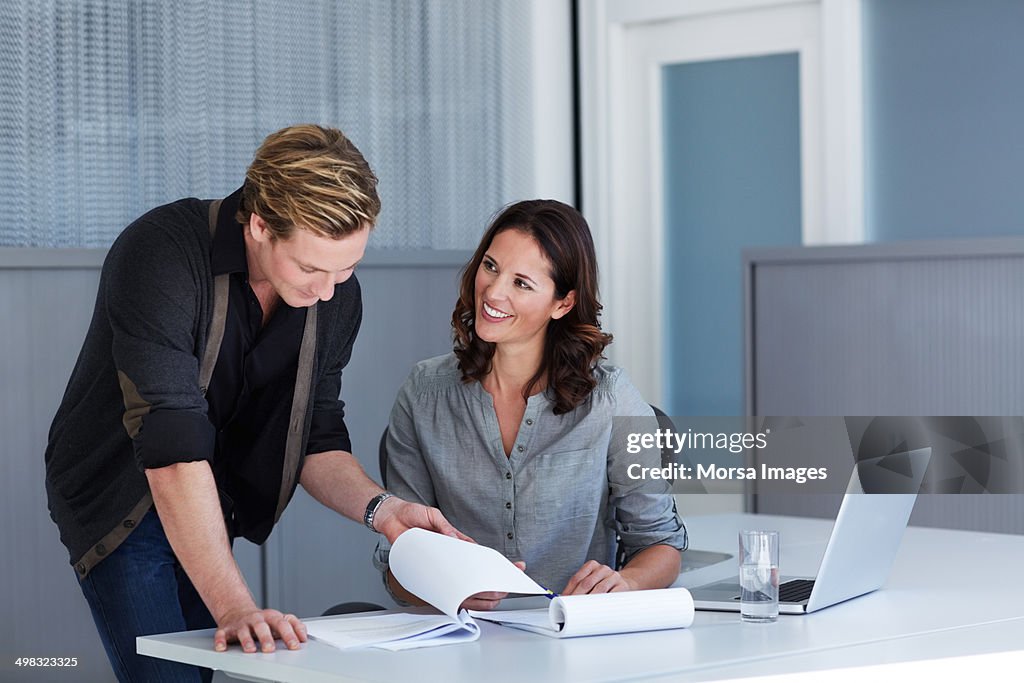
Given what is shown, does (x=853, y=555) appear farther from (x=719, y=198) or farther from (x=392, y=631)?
(x=719, y=198)

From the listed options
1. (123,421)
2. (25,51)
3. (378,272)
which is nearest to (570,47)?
(378,272)

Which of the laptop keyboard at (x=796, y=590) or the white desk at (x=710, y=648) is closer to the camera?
the white desk at (x=710, y=648)

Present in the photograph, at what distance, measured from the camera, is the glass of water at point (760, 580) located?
2.10 metres

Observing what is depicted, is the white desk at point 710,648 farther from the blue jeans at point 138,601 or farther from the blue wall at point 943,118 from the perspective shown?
the blue wall at point 943,118

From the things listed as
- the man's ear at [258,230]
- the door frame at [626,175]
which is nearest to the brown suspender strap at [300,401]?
the man's ear at [258,230]

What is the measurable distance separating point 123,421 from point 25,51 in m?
1.65

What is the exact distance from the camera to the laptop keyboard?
88.3 inches

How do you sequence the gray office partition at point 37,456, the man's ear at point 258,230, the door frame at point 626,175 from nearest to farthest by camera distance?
the man's ear at point 258,230 → the gray office partition at point 37,456 → the door frame at point 626,175

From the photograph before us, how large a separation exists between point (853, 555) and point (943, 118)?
2473mm

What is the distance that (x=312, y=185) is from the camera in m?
2.06

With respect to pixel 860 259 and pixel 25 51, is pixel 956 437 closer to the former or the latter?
pixel 860 259

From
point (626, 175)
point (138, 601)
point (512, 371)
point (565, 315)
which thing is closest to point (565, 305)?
point (565, 315)

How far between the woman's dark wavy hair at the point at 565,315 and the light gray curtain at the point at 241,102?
4.61 feet

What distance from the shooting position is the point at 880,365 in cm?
405
